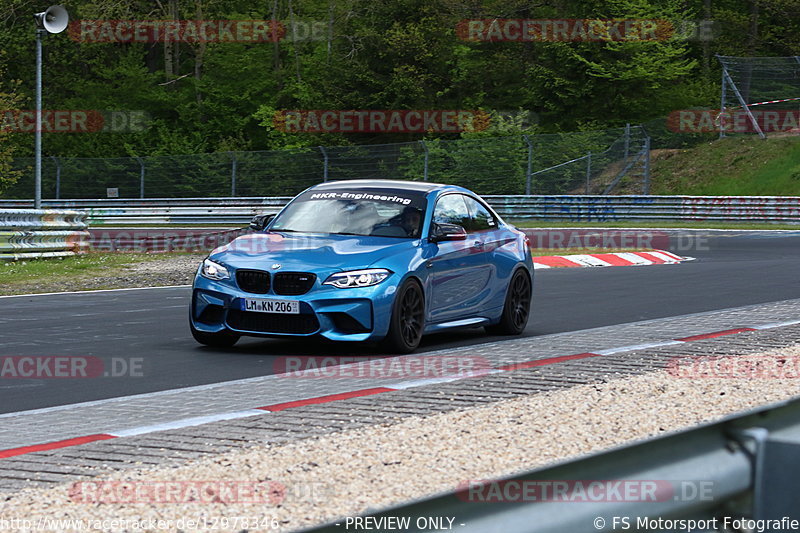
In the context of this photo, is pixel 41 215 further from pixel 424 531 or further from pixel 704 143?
pixel 704 143

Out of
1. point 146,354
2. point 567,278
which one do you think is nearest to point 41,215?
point 567,278

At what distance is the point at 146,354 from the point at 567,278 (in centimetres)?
1099

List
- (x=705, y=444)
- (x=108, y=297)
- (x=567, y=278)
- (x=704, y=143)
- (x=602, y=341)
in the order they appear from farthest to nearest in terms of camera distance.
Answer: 1. (x=704, y=143)
2. (x=567, y=278)
3. (x=108, y=297)
4. (x=602, y=341)
5. (x=705, y=444)

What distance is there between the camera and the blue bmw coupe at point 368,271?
10688 millimetres

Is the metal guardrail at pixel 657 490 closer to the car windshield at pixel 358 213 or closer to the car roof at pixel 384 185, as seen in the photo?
the car windshield at pixel 358 213

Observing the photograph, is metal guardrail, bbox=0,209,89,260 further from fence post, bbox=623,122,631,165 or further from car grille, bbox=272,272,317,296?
fence post, bbox=623,122,631,165

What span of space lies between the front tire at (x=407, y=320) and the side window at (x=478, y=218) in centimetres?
146

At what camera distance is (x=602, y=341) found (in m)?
12.1

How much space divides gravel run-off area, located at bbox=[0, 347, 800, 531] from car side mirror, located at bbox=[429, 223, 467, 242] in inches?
126

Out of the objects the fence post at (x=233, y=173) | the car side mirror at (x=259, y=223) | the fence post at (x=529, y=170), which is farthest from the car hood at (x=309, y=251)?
the fence post at (x=233, y=173)

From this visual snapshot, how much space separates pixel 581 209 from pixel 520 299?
99.0 ft

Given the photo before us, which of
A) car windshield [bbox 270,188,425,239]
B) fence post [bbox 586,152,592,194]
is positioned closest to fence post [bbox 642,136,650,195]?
fence post [bbox 586,152,592,194]

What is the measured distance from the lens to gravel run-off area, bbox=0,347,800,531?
513 centimetres

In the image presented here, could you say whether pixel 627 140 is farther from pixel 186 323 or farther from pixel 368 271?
pixel 368 271
